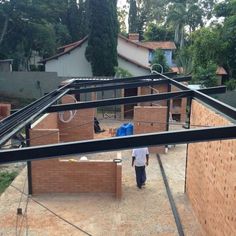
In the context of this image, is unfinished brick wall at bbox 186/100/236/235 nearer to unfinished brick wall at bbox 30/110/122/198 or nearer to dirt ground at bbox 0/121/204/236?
dirt ground at bbox 0/121/204/236

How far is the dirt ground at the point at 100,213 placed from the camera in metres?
8.51

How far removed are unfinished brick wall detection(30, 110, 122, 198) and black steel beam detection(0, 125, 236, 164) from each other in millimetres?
6645

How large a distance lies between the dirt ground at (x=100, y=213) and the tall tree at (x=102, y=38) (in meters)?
18.4

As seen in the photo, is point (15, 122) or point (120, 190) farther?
point (120, 190)

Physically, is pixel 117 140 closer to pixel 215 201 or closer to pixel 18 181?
pixel 215 201

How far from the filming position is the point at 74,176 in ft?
34.1

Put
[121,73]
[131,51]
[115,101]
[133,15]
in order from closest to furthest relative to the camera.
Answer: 1. [115,101]
2. [121,73]
3. [131,51]
4. [133,15]

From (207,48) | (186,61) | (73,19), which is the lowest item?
(186,61)

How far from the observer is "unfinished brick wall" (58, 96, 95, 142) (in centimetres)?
1598

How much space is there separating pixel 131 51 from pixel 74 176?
24283mm

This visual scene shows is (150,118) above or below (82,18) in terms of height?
below

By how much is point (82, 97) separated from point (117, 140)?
20284 mm

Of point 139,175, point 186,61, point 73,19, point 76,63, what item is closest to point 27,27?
point 76,63

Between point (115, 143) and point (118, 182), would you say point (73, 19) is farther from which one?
point (115, 143)
